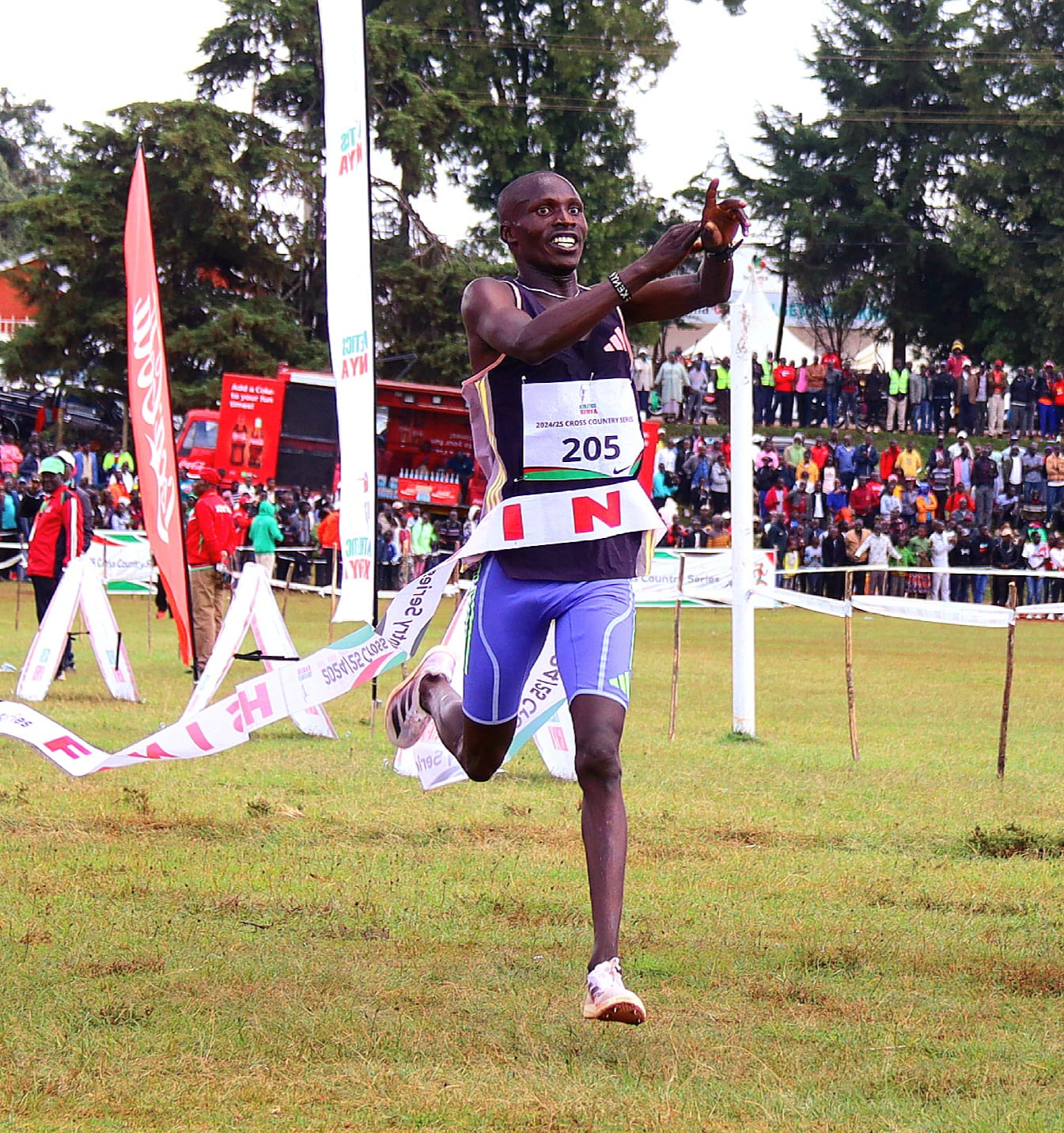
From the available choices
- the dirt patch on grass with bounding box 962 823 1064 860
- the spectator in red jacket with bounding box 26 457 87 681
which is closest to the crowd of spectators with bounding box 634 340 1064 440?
the spectator in red jacket with bounding box 26 457 87 681

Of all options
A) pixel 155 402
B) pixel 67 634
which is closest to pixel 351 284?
pixel 155 402

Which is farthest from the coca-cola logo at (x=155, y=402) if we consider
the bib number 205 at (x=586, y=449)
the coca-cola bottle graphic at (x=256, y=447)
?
the coca-cola bottle graphic at (x=256, y=447)

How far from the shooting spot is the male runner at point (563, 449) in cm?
455

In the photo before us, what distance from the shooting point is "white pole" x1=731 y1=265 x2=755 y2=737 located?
11312 mm

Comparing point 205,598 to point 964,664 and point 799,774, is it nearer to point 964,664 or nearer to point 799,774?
point 799,774

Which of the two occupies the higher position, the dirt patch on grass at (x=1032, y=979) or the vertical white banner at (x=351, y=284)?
the vertical white banner at (x=351, y=284)

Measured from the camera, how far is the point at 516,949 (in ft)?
17.6

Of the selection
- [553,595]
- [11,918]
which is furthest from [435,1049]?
[11,918]

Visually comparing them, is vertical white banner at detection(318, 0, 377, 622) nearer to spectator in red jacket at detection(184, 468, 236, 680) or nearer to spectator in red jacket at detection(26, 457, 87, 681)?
spectator in red jacket at detection(184, 468, 236, 680)

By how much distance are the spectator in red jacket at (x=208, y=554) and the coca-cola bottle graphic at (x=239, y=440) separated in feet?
64.6

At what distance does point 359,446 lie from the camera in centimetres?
1239

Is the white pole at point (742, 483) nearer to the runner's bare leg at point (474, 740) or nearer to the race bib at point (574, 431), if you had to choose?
the runner's bare leg at point (474, 740)

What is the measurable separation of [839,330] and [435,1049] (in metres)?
51.6

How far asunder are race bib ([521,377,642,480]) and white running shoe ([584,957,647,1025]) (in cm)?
138
